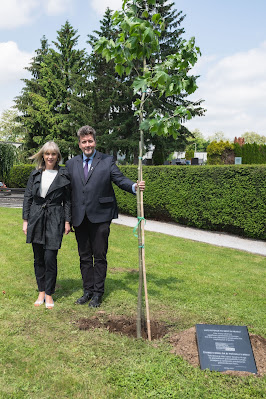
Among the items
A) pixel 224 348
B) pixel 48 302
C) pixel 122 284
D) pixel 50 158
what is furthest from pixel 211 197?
pixel 224 348

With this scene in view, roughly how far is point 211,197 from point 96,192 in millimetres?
6911

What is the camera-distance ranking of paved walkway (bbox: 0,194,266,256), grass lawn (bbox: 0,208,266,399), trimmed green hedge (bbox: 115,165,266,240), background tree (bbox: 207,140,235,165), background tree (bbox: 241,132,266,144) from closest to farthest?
grass lawn (bbox: 0,208,266,399) → paved walkway (bbox: 0,194,266,256) → trimmed green hedge (bbox: 115,165,266,240) → background tree (bbox: 207,140,235,165) → background tree (bbox: 241,132,266,144)

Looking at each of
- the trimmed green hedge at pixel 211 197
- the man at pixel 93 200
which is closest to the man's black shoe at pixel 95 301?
the man at pixel 93 200

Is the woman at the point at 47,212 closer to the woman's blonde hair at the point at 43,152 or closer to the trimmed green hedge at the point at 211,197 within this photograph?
the woman's blonde hair at the point at 43,152

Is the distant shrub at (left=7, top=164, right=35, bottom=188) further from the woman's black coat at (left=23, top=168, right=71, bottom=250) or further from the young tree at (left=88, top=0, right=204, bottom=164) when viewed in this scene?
the woman's black coat at (left=23, top=168, right=71, bottom=250)

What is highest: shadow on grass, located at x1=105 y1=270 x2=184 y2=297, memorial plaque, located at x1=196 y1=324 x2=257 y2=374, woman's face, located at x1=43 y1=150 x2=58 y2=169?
woman's face, located at x1=43 y1=150 x2=58 y2=169

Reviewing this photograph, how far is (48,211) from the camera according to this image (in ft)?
14.1

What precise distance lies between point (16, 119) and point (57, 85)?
19.2 feet

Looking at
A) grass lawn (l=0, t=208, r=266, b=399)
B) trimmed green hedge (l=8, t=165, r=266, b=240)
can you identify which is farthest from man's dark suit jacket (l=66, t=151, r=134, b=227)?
trimmed green hedge (l=8, t=165, r=266, b=240)

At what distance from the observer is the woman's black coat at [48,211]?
4.23 meters

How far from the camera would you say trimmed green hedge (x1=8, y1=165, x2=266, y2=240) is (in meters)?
9.52

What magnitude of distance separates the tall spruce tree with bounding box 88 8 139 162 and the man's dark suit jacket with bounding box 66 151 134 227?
2206 cm

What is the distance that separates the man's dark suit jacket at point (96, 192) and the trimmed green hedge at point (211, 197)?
6173 mm

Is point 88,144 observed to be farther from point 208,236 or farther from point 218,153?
point 218,153
